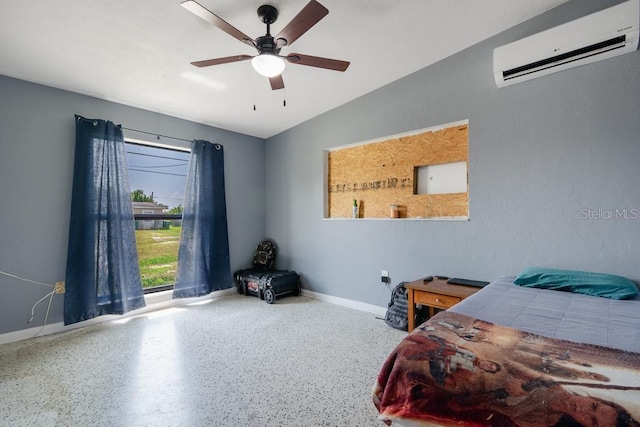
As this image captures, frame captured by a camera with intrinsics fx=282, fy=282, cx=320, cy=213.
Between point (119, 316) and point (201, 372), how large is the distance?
185cm

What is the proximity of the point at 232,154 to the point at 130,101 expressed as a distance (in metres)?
1.48

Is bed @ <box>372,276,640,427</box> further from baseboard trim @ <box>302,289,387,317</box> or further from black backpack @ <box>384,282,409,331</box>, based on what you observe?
baseboard trim @ <box>302,289,387,317</box>

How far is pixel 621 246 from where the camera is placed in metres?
2.12

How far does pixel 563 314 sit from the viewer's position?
1.50 m

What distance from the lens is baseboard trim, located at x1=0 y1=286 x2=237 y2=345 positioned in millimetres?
2727

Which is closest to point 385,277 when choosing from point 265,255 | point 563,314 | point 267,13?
point 563,314

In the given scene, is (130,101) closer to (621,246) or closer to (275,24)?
(275,24)

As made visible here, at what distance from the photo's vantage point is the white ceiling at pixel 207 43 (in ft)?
6.92

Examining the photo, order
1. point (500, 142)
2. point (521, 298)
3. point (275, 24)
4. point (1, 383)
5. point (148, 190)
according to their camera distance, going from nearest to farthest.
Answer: point (521, 298) → point (1, 383) → point (275, 24) → point (500, 142) → point (148, 190)

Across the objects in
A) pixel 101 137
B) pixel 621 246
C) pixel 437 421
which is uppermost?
pixel 101 137

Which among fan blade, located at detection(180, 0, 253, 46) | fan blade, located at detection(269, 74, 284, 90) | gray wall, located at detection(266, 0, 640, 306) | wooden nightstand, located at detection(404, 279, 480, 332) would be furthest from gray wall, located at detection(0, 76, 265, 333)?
wooden nightstand, located at detection(404, 279, 480, 332)

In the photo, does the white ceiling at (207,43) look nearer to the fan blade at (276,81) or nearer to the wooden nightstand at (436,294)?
the fan blade at (276,81)

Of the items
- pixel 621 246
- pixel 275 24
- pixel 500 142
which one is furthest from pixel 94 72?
pixel 621 246

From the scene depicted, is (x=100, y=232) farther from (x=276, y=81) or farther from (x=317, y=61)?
(x=317, y=61)
